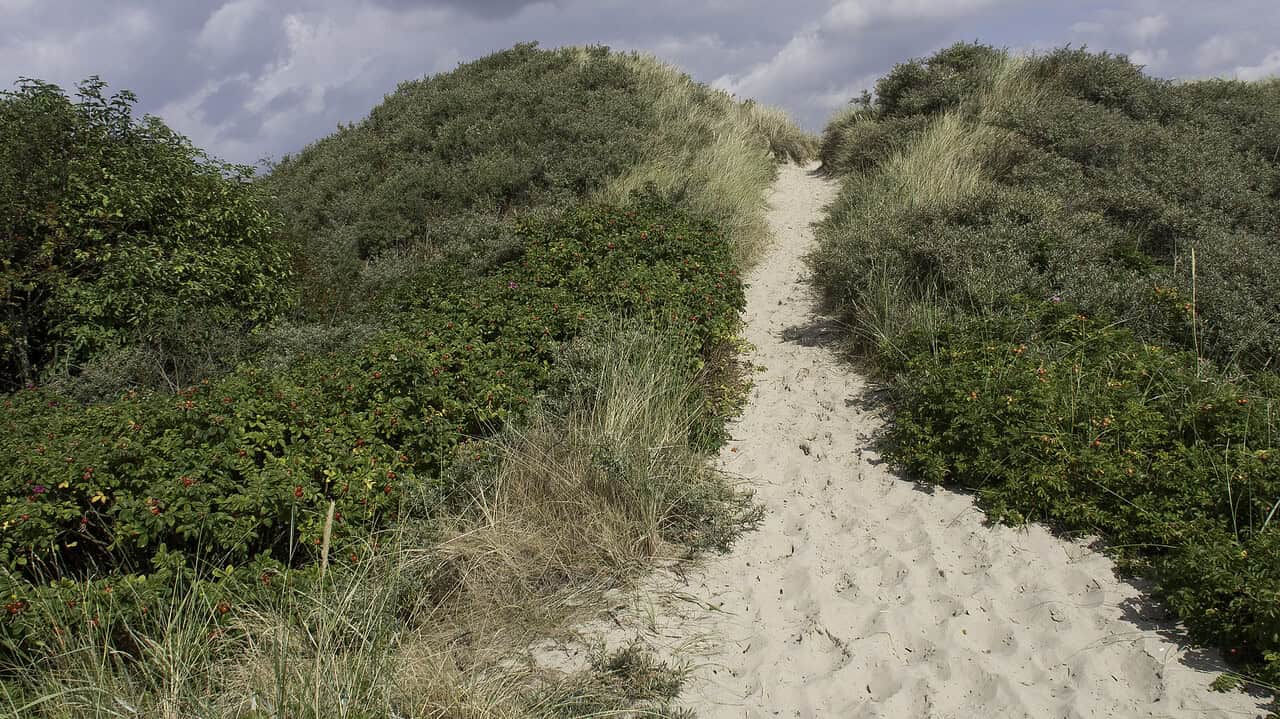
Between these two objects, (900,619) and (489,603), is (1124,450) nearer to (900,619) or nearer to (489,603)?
(900,619)

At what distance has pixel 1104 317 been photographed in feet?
18.9

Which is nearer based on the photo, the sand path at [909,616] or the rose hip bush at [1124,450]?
the sand path at [909,616]

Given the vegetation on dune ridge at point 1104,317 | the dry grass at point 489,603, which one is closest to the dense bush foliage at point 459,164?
the dry grass at point 489,603

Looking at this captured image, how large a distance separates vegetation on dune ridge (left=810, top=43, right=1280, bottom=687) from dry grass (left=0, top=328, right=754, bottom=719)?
186 centimetres

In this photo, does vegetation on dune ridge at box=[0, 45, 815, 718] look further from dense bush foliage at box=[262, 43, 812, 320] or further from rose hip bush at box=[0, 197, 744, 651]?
dense bush foliage at box=[262, 43, 812, 320]

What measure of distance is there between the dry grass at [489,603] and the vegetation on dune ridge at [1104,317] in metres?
1.86

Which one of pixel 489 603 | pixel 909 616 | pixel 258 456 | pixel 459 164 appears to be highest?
pixel 459 164

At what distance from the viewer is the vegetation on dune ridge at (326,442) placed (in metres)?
2.94

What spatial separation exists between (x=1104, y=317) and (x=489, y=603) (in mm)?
5253

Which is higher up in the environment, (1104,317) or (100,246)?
(100,246)

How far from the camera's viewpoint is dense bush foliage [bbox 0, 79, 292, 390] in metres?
6.77

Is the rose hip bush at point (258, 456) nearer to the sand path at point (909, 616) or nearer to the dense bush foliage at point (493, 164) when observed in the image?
the sand path at point (909, 616)

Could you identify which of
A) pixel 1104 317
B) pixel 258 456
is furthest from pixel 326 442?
pixel 1104 317

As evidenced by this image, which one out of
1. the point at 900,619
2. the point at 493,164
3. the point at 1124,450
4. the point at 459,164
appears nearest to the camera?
the point at 900,619
